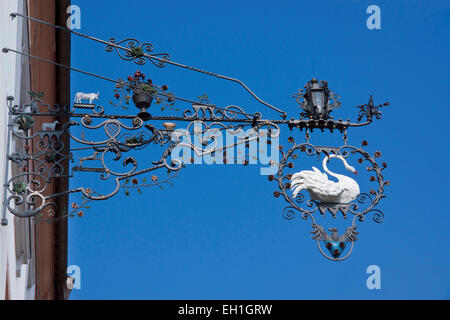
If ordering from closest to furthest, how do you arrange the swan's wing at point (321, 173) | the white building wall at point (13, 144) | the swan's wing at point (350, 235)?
the swan's wing at point (350, 235) → the swan's wing at point (321, 173) → the white building wall at point (13, 144)

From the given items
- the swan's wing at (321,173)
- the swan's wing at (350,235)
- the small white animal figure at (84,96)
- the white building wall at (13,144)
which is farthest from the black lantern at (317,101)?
the white building wall at (13,144)

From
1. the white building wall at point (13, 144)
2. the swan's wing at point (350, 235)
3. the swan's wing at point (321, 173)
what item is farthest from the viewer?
the white building wall at point (13, 144)

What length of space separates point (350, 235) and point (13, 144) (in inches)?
Result: 148

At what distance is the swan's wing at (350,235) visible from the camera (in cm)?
980

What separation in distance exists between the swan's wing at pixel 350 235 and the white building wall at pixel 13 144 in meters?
3.55

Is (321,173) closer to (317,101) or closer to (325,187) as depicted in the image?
(325,187)

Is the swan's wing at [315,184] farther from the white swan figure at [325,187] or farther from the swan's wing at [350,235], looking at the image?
the swan's wing at [350,235]

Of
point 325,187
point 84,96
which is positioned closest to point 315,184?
point 325,187

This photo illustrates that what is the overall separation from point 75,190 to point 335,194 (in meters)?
2.64

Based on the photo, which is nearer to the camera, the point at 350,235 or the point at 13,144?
the point at 350,235

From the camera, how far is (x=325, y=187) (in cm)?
996
